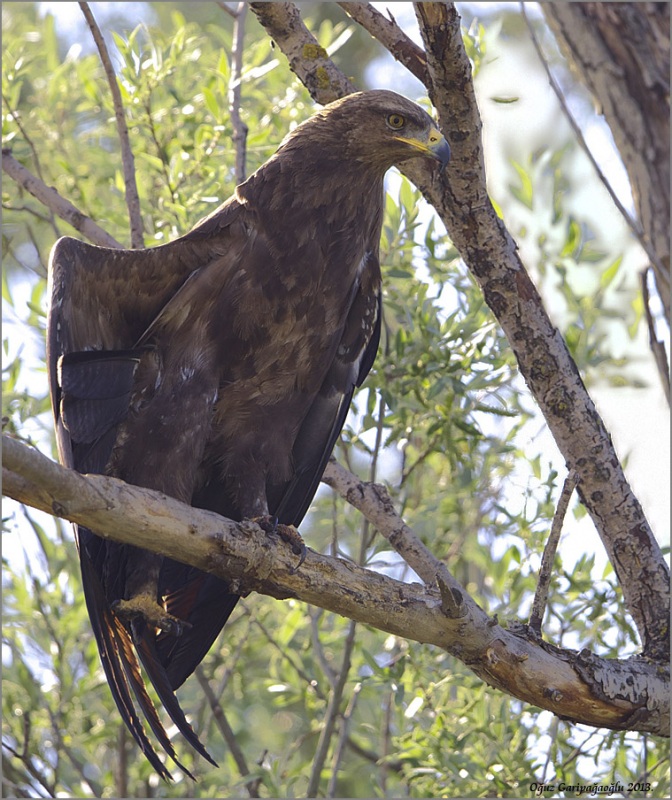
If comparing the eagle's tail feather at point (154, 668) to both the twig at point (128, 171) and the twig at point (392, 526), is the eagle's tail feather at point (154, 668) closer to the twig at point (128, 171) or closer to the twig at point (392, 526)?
the twig at point (392, 526)

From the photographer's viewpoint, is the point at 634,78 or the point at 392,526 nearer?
the point at 392,526

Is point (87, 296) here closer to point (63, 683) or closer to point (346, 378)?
point (346, 378)

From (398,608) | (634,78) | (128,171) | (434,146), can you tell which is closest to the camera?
(398,608)

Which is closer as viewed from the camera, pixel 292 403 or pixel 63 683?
pixel 292 403

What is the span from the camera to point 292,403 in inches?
153

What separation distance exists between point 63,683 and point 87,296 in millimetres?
2275

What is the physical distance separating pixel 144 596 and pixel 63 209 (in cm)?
178

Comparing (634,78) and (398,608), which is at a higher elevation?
(634,78)

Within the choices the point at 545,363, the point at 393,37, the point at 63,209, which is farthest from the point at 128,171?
the point at 545,363

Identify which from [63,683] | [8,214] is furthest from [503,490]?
A: [8,214]

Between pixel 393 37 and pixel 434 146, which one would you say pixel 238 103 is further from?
pixel 434 146

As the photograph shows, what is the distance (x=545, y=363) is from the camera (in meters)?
3.66

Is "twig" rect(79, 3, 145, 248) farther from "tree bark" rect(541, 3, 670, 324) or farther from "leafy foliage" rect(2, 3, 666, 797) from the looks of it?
"tree bark" rect(541, 3, 670, 324)

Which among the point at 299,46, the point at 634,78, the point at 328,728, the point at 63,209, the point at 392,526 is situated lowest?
the point at 328,728
